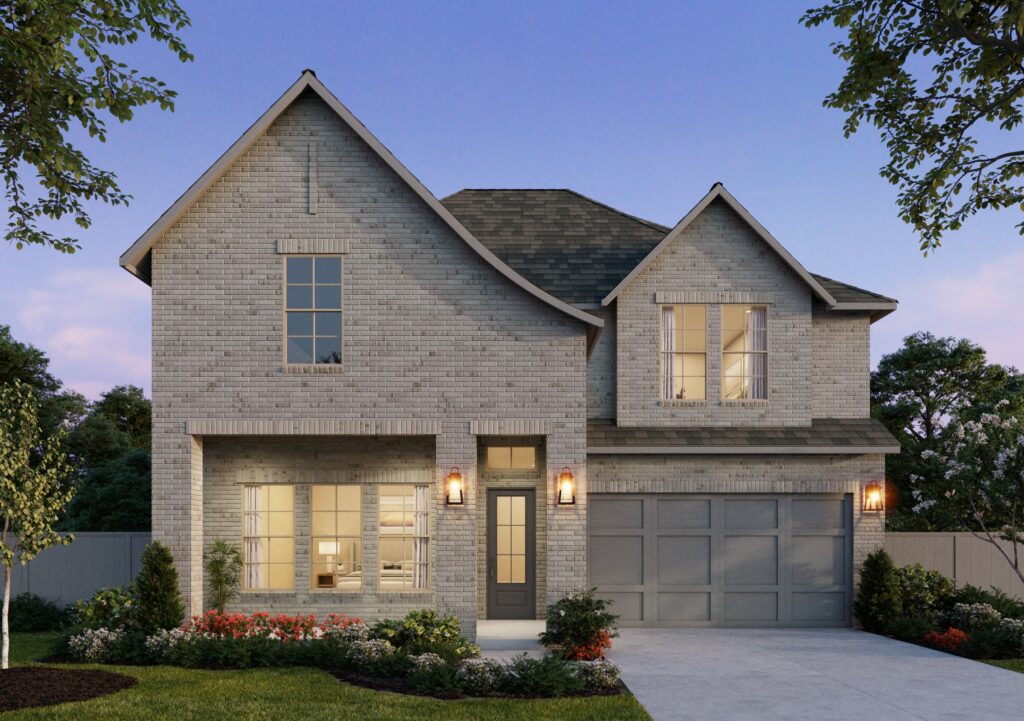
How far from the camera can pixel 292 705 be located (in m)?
→ 9.45

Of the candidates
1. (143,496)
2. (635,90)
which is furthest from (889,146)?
(143,496)

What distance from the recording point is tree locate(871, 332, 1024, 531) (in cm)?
2450

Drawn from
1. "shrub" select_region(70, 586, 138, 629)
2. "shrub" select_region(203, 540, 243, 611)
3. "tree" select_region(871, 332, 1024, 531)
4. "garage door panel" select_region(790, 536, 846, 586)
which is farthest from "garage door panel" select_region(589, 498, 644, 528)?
"tree" select_region(871, 332, 1024, 531)

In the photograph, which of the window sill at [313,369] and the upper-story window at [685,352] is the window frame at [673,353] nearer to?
the upper-story window at [685,352]

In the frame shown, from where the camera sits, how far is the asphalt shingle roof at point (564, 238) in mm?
16781

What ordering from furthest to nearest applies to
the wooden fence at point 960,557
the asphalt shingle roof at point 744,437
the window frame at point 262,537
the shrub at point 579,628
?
the wooden fence at point 960,557, the asphalt shingle roof at point 744,437, the window frame at point 262,537, the shrub at point 579,628

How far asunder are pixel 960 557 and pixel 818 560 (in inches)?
123

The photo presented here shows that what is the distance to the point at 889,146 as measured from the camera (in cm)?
1113

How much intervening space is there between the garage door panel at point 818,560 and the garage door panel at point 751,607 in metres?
0.60

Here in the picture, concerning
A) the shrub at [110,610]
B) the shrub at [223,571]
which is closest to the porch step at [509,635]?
the shrub at [223,571]

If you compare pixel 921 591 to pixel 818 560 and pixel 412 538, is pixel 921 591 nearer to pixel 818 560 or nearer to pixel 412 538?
pixel 818 560

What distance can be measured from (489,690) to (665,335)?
8187 millimetres

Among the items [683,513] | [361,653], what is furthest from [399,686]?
[683,513]

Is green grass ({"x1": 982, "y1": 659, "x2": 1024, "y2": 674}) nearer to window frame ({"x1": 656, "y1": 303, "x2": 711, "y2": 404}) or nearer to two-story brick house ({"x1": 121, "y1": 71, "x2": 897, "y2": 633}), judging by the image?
two-story brick house ({"x1": 121, "y1": 71, "x2": 897, "y2": 633})
